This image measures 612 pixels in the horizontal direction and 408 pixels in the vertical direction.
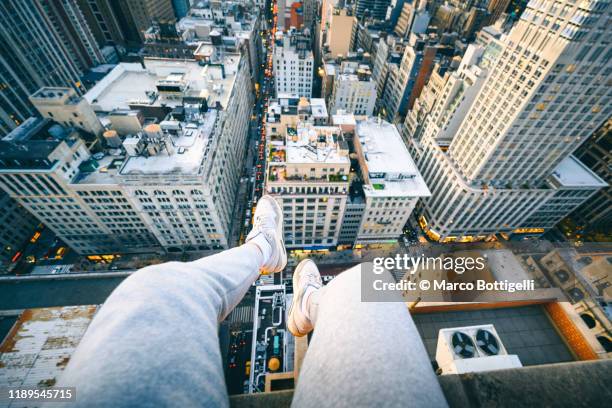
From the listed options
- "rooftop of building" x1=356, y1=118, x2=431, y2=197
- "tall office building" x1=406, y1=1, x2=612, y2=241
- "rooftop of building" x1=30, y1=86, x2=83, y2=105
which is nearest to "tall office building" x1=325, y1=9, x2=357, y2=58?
"tall office building" x1=406, y1=1, x2=612, y2=241

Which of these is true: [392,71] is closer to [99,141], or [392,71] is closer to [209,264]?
[99,141]

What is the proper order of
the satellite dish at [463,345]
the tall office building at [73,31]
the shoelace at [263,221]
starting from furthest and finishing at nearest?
the tall office building at [73,31]
the shoelace at [263,221]
the satellite dish at [463,345]

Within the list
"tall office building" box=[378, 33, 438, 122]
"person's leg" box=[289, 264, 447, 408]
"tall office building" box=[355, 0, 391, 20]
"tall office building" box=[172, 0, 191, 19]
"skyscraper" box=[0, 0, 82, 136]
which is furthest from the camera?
"tall office building" box=[355, 0, 391, 20]

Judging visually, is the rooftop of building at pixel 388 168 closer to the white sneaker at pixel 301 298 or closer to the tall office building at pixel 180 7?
the white sneaker at pixel 301 298

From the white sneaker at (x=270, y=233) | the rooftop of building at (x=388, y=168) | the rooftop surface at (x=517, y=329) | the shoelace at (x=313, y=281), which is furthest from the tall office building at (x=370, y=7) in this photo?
the shoelace at (x=313, y=281)

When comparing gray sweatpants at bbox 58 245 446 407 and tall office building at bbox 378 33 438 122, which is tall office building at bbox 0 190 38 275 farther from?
tall office building at bbox 378 33 438 122

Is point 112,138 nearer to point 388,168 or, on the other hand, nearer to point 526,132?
point 388,168
